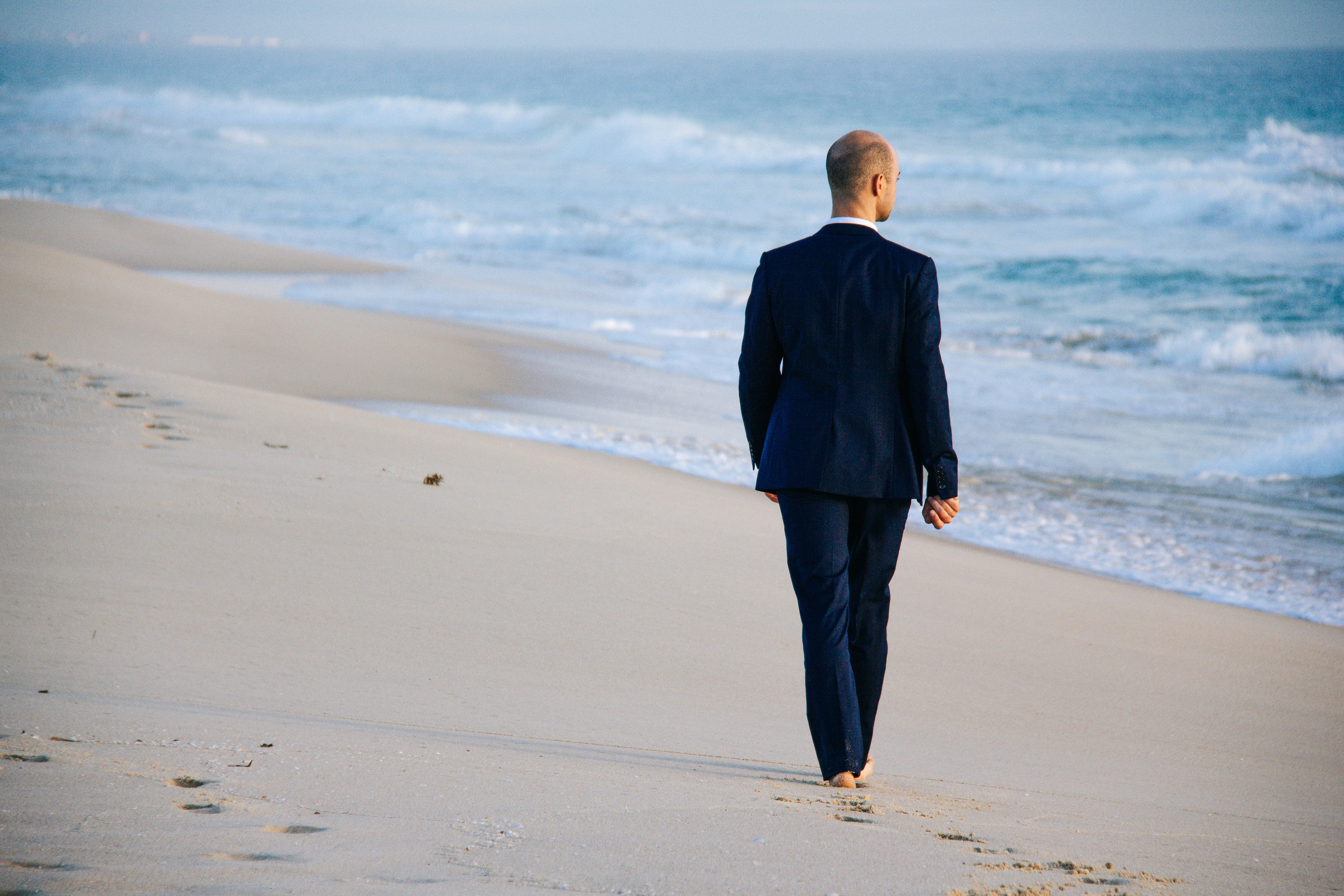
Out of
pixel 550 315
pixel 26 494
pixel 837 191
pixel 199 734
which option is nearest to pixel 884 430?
pixel 837 191

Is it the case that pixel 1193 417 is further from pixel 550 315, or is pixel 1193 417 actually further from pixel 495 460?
pixel 550 315

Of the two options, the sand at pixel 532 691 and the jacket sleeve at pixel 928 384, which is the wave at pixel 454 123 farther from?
the jacket sleeve at pixel 928 384

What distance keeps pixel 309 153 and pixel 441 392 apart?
30.6 metres

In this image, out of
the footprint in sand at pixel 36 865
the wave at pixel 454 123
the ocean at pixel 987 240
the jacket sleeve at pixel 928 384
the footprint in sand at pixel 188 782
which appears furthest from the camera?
the wave at pixel 454 123

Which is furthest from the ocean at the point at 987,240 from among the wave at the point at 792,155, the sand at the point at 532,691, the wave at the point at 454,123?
the sand at the point at 532,691

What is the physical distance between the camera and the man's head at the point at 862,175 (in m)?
2.51

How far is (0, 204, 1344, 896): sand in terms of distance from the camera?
6.14 feet

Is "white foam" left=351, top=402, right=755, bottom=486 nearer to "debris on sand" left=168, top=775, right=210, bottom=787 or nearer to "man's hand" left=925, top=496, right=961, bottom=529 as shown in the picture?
"man's hand" left=925, top=496, right=961, bottom=529

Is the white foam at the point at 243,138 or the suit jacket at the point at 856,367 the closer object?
the suit jacket at the point at 856,367

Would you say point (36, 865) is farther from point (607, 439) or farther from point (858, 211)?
point (607, 439)

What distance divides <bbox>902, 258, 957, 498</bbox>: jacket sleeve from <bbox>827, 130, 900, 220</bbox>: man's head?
208mm

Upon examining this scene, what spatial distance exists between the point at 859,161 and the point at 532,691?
69.3 inches

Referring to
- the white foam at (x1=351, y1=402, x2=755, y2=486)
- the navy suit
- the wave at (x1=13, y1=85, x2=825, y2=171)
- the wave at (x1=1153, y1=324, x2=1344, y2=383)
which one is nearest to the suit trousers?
the navy suit

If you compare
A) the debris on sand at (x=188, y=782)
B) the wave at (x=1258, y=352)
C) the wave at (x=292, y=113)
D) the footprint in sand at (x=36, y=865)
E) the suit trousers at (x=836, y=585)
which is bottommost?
the debris on sand at (x=188, y=782)
